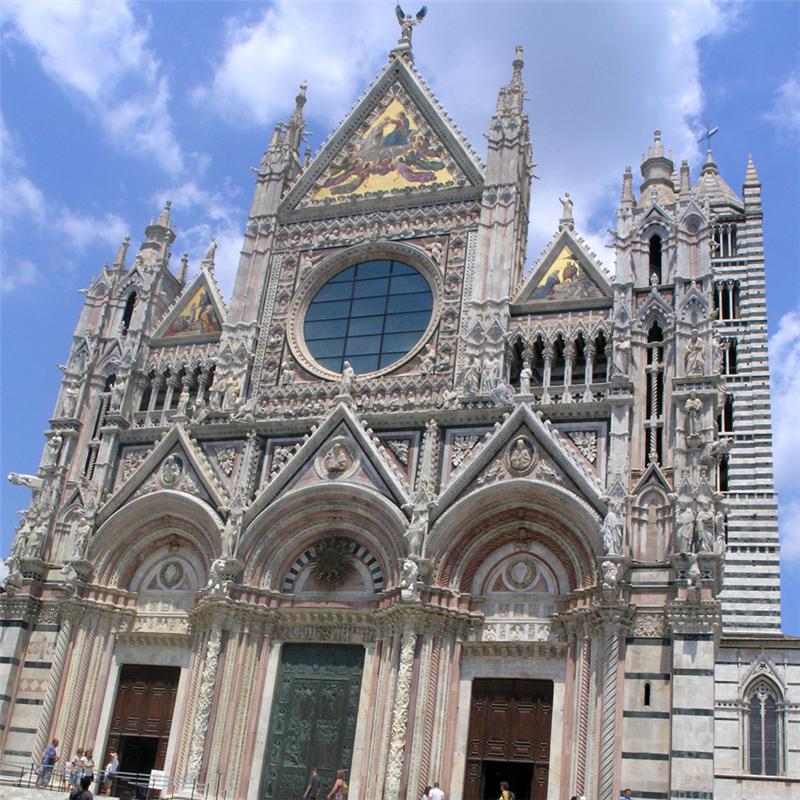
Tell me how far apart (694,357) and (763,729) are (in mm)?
12665

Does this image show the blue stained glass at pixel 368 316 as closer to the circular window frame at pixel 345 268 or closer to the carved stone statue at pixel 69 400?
the circular window frame at pixel 345 268

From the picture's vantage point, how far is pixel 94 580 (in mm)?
23594

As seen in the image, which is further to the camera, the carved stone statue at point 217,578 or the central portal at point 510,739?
the carved stone statue at point 217,578

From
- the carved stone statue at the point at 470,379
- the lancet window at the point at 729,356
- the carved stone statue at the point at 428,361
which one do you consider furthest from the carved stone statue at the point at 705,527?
the lancet window at the point at 729,356

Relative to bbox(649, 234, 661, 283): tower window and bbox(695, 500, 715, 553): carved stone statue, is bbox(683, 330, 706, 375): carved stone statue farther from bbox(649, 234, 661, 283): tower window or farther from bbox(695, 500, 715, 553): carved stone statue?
bbox(695, 500, 715, 553): carved stone statue

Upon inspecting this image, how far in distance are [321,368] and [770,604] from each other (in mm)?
16109

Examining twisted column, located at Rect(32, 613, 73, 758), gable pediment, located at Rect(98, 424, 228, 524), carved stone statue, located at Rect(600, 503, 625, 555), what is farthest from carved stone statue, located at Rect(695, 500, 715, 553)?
twisted column, located at Rect(32, 613, 73, 758)

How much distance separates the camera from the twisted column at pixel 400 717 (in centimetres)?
1906

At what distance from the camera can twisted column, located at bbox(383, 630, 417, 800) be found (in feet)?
62.5

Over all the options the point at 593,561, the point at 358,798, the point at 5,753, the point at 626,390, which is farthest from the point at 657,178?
the point at 5,753

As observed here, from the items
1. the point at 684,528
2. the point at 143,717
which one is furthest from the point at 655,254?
the point at 143,717

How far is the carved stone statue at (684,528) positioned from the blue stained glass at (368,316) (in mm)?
7988

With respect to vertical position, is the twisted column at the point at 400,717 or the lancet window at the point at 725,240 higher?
the lancet window at the point at 725,240

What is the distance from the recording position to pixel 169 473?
24.2 meters
